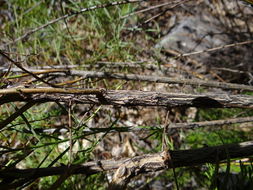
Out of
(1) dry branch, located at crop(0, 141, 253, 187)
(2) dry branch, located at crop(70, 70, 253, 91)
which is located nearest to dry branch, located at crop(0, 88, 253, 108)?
(1) dry branch, located at crop(0, 141, 253, 187)

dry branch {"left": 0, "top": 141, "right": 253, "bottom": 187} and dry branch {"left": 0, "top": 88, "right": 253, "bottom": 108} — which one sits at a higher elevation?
dry branch {"left": 0, "top": 88, "right": 253, "bottom": 108}

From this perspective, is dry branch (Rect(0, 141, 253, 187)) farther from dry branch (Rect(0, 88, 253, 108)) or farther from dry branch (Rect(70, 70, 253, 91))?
dry branch (Rect(70, 70, 253, 91))

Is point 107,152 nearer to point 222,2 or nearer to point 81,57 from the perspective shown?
point 81,57

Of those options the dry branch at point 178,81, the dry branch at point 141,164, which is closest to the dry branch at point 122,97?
the dry branch at point 141,164

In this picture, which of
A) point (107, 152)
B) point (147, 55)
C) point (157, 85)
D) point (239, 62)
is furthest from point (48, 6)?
point (239, 62)

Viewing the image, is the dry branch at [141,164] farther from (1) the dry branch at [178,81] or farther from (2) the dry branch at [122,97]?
(1) the dry branch at [178,81]

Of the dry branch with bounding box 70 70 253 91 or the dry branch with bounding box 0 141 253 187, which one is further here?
the dry branch with bounding box 70 70 253 91
